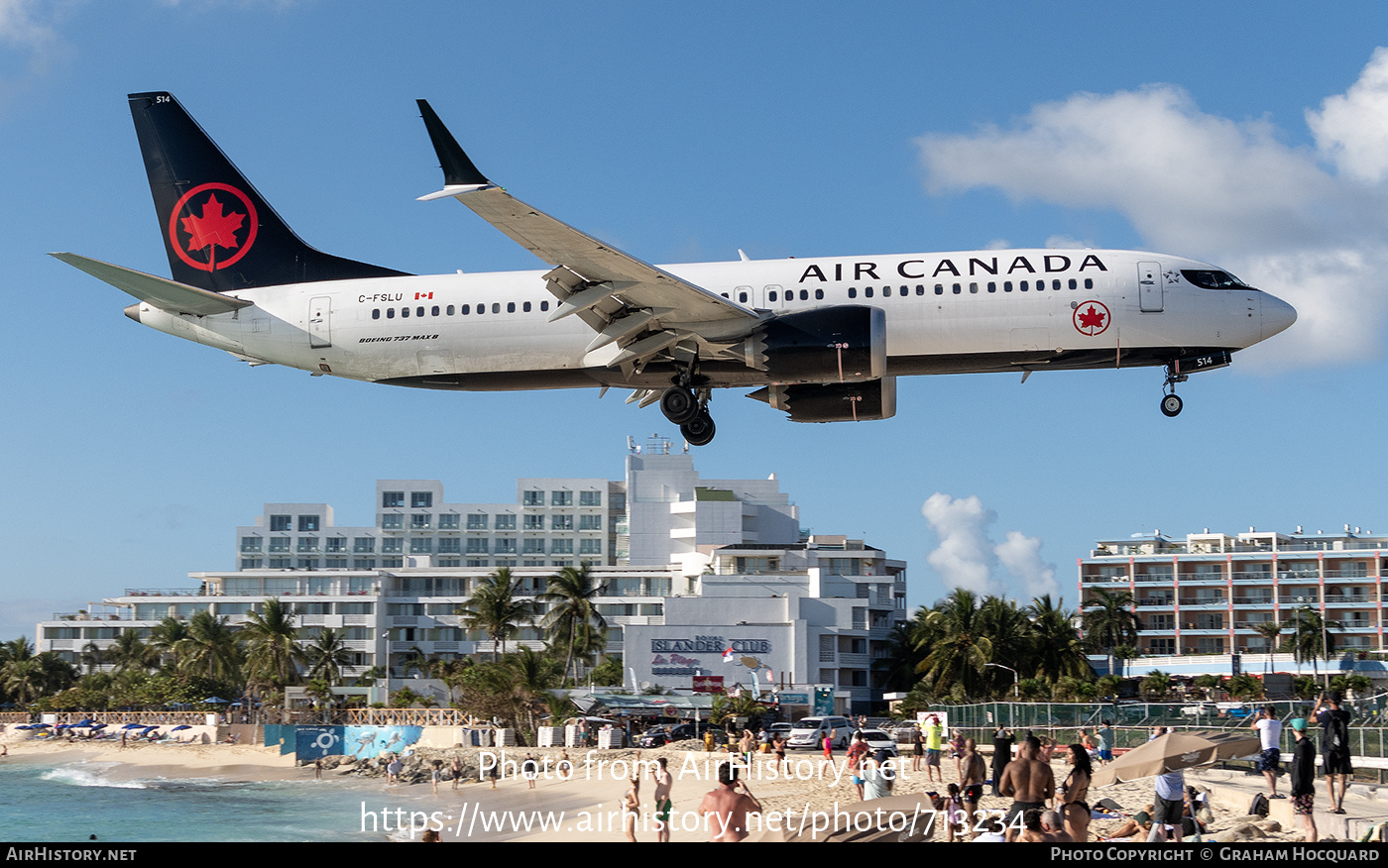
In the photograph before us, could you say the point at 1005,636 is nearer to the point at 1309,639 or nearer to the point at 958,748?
the point at 1309,639

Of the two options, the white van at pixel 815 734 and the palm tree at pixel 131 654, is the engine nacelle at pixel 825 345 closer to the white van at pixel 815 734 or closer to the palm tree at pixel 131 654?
the white van at pixel 815 734

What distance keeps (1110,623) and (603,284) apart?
99.1 m

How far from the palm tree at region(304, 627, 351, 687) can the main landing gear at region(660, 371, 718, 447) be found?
83020 millimetres

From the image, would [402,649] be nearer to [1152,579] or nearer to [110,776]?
[110,776]

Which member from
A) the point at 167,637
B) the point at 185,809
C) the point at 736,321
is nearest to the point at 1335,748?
the point at 736,321

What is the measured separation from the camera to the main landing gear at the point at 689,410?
27516 mm

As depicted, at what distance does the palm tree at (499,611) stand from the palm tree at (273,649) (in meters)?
14.2

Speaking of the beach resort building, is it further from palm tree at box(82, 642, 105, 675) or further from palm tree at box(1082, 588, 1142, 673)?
palm tree at box(82, 642, 105, 675)

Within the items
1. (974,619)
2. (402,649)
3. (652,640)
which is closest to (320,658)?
(402,649)

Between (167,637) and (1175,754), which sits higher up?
(1175,754)

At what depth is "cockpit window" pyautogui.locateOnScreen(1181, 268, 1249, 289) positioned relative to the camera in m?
26.9

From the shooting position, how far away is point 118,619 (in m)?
117

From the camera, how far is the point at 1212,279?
27.0m
